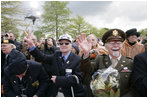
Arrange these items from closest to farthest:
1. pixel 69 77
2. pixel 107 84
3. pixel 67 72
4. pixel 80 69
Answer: pixel 107 84 → pixel 80 69 → pixel 69 77 → pixel 67 72

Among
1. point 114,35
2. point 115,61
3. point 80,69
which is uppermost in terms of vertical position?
point 114,35

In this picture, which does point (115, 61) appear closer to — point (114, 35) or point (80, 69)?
point (114, 35)

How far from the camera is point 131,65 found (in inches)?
78.5

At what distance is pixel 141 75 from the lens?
1.72 meters

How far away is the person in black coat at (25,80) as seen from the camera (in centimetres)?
274

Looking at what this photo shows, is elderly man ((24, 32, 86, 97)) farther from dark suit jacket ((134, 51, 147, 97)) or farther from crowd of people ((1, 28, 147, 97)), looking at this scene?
dark suit jacket ((134, 51, 147, 97))

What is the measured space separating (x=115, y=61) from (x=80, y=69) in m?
0.59

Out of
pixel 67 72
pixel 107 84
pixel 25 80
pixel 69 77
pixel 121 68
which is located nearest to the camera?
pixel 107 84

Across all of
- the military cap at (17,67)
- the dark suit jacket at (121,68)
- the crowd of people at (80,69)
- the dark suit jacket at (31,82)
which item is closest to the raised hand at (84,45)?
the crowd of people at (80,69)

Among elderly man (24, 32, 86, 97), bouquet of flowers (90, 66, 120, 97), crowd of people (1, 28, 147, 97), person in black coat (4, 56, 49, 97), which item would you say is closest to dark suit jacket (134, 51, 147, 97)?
crowd of people (1, 28, 147, 97)

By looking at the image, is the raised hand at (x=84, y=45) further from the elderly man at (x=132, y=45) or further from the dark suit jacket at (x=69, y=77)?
the elderly man at (x=132, y=45)

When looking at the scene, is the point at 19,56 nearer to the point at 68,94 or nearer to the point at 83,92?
the point at 68,94

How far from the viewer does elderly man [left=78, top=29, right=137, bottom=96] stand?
1912 mm

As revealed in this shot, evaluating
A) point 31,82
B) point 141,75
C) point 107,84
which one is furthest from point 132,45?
point 31,82
